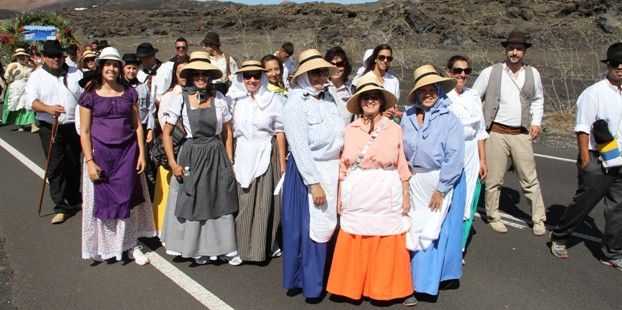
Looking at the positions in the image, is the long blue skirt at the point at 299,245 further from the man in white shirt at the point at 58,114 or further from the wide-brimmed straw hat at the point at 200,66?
the man in white shirt at the point at 58,114

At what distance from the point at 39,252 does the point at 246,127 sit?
2432mm

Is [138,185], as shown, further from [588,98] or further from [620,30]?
[620,30]

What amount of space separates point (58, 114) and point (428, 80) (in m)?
4.11

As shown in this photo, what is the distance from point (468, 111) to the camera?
5164 millimetres

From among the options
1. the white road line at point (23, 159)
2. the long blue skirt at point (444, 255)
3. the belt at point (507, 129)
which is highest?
the belt at point (507, 129)

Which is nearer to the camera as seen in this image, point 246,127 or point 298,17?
point 246,127

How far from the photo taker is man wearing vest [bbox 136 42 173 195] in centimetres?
638

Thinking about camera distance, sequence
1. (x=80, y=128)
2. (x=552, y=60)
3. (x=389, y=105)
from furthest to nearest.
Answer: (x=552, y=60) → (x=80, y=128) → (x=389, y=105)

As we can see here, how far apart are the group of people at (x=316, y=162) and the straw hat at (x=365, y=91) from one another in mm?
15

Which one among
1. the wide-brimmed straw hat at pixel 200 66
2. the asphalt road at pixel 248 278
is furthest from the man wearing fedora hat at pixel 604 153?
the wide-brimmed straw hat at pixel 200 66

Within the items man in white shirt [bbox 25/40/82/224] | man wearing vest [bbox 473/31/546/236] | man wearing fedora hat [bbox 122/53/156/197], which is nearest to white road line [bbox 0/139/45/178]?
man in white shirt [bbox 25/40/82/224]

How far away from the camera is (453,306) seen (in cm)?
448

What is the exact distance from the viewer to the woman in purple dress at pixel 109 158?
16.3ft

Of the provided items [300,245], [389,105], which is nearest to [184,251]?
[300,245]
